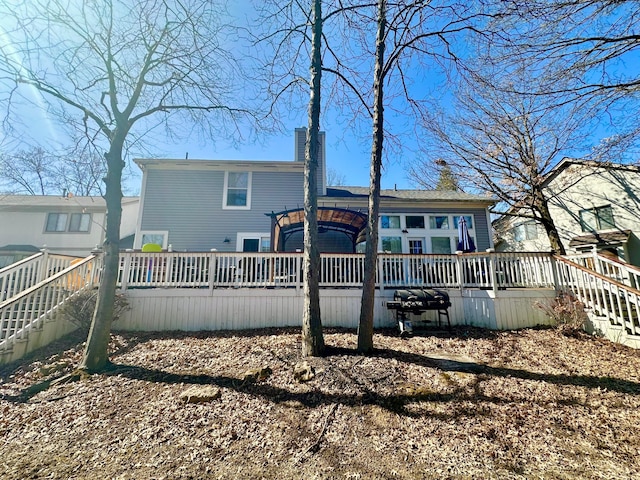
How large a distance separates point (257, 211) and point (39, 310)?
23.1ft

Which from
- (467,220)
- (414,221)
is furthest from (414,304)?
(467,220)

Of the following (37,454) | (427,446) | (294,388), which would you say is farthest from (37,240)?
(427,446)

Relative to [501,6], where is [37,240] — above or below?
below

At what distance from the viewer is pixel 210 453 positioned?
2570 mm

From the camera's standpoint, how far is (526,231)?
619 inches

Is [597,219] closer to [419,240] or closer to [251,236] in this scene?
[419,240]

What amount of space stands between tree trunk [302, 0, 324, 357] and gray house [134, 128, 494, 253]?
17.3ft

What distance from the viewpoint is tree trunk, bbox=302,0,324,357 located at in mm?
4445

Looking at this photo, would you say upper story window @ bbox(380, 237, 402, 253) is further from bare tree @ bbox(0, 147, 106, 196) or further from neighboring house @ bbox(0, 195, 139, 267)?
bare tree @ bbox(0, 147, 106, 196)

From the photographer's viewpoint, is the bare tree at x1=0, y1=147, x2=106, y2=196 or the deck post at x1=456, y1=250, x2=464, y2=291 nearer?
the deck post at x1=456, y1=250, x2=464, y2=291

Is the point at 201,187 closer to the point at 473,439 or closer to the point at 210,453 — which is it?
the point at 210,453

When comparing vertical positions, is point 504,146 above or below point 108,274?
above

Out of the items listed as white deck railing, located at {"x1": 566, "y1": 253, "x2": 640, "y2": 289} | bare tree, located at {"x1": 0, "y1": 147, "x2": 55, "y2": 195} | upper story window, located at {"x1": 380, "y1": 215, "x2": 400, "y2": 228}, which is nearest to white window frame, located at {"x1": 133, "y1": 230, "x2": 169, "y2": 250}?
upper story window, located at {"x1": 380, "y1": 215, "x2": 400, "y2": 228}

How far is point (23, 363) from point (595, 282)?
35.4ft
